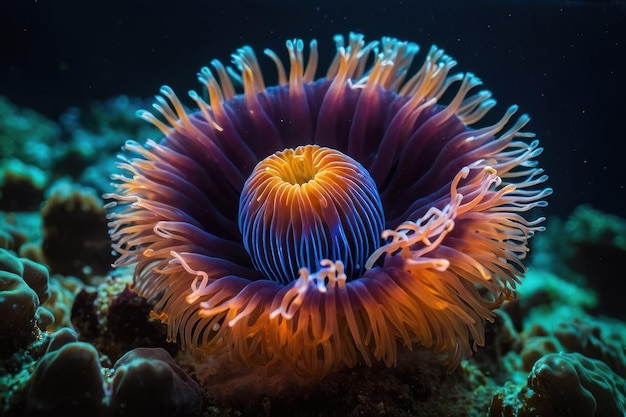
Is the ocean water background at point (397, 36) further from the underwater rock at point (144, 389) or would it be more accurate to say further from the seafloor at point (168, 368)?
the underwater rock at point (144, 389)

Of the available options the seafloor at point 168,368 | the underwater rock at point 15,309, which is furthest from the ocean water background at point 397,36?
the underwater rock at point 15,309

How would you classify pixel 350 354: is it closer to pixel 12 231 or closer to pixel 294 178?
pixel 294 178

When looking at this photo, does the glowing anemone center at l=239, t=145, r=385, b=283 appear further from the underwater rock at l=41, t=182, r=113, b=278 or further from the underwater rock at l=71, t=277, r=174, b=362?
the underwater rock at l=41, t=182, r=113, b=278

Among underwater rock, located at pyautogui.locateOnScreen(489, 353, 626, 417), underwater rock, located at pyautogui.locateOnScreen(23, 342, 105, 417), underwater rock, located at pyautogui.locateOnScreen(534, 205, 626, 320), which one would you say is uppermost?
underwater rock, located at pyautogui.locateOnScreen(23, 342, 105, 417)

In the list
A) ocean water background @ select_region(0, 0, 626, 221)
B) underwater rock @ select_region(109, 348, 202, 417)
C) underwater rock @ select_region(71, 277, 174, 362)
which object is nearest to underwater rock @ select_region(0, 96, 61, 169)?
ocean water background @ select_region(0, 0, 626, 221)

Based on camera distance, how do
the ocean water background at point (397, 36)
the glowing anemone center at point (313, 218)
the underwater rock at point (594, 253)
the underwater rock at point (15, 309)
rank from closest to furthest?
the underwater rock at point (15, 309)
the glowing anemone center at point (313, 218)
the ocean water background at point (397, 36)
the underwater rock at point (594, 253)

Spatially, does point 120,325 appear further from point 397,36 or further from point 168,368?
point 397,36

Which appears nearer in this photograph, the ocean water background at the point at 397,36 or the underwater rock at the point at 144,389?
the underwater rock at the point at 144,389

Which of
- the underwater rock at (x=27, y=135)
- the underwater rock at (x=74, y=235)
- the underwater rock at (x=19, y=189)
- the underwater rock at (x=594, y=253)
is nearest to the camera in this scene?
the underwater rock at (x=74, y=235)

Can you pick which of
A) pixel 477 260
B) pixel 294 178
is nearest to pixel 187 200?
pixel 294 178
